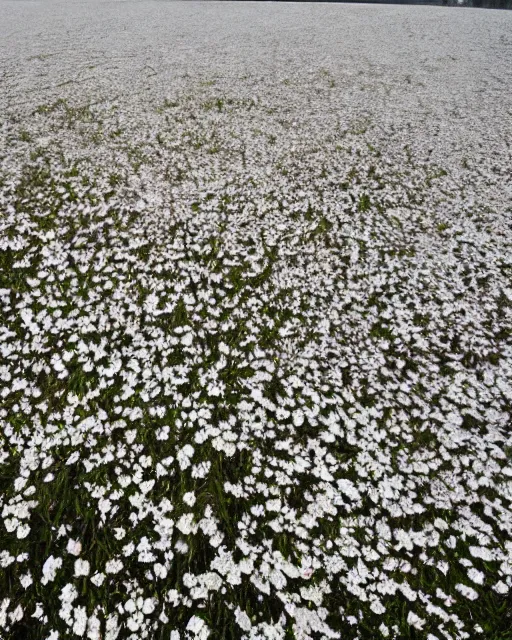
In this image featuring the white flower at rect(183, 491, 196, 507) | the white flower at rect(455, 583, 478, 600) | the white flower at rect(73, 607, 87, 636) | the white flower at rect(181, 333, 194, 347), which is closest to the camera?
the white flower at rect(73, 607, 87, 636)

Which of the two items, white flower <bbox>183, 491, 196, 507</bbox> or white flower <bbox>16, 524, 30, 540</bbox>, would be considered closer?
white flower <bbox>16, 524, 30, 540</bbox>

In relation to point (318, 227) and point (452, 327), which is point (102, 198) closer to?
point (318, 227)

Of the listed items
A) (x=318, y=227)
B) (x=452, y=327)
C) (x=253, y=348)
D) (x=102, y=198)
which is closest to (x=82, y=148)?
(x=102, y=198)

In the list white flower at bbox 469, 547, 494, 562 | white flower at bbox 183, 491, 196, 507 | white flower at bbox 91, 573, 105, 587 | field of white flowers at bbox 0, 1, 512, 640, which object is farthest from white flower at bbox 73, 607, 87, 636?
white flower at bbox 469, 547, 494, 562

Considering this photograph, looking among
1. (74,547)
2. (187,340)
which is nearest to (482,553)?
(74,547)

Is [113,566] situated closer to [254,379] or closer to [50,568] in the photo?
[50,568]

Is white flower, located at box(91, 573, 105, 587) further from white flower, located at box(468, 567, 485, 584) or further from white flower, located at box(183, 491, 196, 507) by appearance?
white flower, located at box(468, 567, 485, 584)

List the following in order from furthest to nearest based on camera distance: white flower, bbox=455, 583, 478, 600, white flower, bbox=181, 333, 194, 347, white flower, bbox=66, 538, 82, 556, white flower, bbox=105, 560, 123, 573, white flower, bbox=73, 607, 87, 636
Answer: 1. white flower, bbox=181, 333, 194, 347
2. white flower, bbox=66, 538, 82, 556
3. white flower, bbox=105, 560, 123, 573
4. white flower, bbox=455, 583, 478, 600
5. white flower, bbox=73, 607, 87, 636

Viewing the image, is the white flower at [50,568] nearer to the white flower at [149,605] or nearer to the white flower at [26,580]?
the white flower at [26,580]
